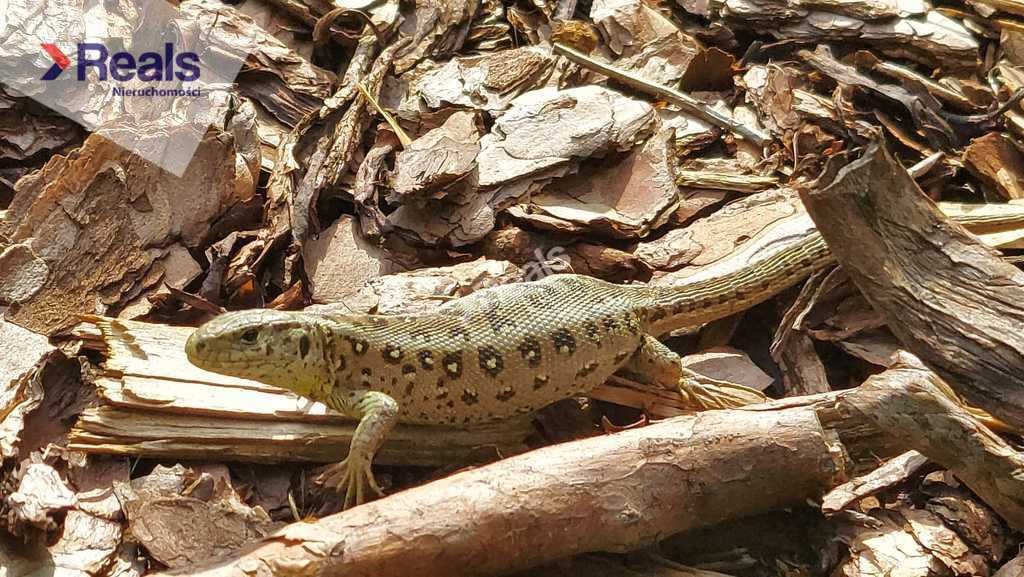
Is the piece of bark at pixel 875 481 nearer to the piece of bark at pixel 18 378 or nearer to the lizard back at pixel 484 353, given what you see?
the lizard back at pixel 484 353

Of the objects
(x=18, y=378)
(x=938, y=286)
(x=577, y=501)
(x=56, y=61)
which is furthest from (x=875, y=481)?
(x=56, y=61)

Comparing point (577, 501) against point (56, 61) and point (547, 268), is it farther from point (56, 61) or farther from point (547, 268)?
point (56, 61)

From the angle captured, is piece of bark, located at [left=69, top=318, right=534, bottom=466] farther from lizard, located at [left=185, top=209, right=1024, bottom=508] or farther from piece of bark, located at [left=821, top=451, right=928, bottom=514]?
piece of bark, located at [left=821, top=451, right=928, bottom=514]

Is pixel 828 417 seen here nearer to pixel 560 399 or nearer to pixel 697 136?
pixel 560 399

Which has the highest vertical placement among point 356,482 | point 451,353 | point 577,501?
point 577,501

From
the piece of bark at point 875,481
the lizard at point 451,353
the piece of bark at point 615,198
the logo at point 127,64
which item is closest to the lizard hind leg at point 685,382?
the lizard at point 451,353

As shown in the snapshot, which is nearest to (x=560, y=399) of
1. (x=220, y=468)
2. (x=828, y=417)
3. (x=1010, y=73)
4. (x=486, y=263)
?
(x=486, y=263)
